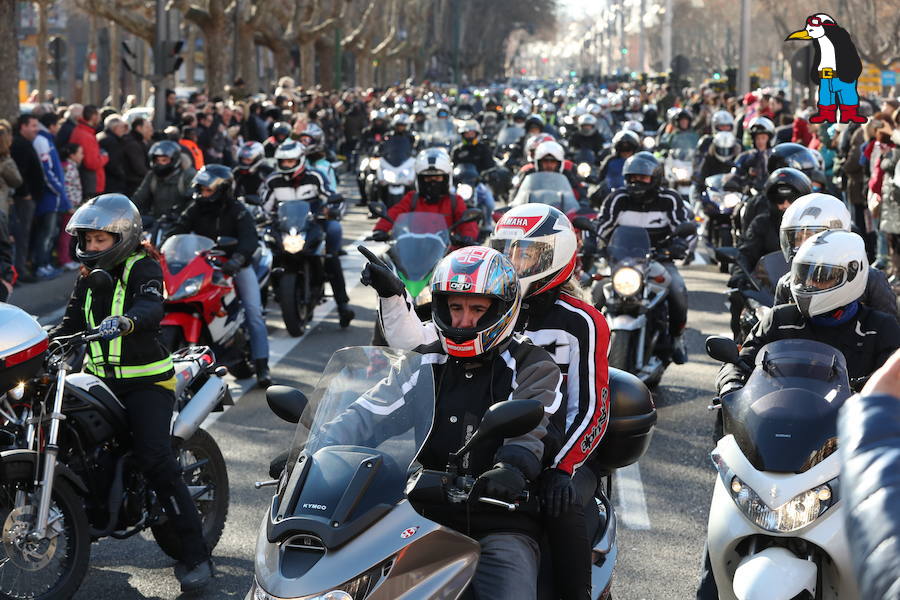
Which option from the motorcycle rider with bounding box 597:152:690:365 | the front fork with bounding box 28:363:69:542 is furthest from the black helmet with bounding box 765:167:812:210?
the front fork with bounding box 28:363:69:542

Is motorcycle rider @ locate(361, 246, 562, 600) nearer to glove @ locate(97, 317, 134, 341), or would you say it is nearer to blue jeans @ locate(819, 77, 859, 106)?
glove @ locate(97, 317, 134, 341)

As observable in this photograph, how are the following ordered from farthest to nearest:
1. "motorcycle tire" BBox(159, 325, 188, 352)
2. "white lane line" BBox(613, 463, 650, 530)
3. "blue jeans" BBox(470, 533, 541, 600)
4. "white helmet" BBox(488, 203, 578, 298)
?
"motorcycle tire" BBox(159, 325, 188, 352) → "white lane line" BBox(613, 463, 650, 530) → "white helmet" BBox(488, 203, 578, 298) → "blue jeans" BBox(470, 533, 541, 600)

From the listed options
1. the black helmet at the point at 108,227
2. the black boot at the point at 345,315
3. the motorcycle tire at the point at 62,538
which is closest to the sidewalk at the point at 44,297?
the black boot at the point at 345,315

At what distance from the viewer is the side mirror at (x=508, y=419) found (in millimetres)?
3549

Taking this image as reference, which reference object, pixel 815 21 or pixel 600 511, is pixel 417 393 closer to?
pixel 600 511

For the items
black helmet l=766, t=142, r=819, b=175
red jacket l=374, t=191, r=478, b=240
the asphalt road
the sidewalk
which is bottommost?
the asphalt road

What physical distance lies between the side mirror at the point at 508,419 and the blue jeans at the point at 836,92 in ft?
13.0

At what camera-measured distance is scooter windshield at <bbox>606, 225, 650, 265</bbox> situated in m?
9.62

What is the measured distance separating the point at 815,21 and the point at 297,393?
12.9 ft

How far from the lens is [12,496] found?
535 cm

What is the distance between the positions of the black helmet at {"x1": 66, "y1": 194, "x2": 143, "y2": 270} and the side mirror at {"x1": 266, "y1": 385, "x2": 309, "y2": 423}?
2216mm

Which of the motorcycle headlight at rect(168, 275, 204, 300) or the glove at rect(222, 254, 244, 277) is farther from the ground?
the glove at rect(222, 254, 244, 277)

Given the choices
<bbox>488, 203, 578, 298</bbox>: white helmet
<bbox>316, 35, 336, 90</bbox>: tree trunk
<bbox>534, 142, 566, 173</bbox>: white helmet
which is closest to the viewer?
<bbox>488, 203, 578, 298</bbox>: white helmet

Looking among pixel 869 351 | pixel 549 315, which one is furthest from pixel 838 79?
pixel 549 315
